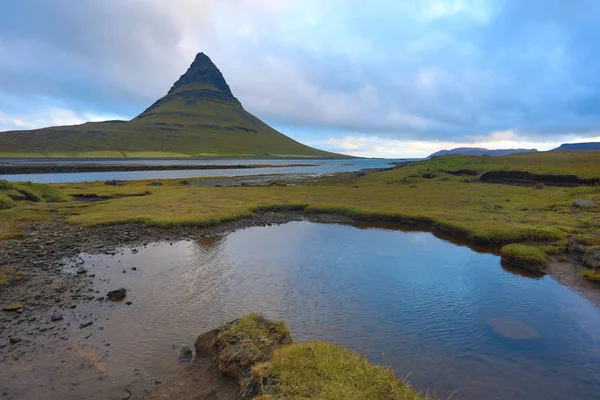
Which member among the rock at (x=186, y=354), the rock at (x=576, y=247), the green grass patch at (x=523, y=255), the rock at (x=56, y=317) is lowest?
the rock at (x=186, y=354)

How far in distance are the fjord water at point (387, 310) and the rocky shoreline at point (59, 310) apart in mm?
923

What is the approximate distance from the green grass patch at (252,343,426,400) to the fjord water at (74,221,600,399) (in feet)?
9.93

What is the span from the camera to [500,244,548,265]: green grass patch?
24500 millimetres

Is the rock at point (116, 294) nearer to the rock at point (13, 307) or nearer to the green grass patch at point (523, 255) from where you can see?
the rock at point (13, 307)

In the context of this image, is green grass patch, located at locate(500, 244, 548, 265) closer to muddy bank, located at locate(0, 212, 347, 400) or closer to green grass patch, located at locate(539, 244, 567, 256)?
green grass patch, located at locate(539, 244, 567, 256)

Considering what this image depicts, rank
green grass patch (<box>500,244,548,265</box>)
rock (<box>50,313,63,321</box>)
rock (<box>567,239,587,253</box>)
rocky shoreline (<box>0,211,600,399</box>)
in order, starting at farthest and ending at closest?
rock (<box>567,239,587,253</box>) < green grass patch (<box>500,244,548,265</box>) < rock (<box>50,313,63,321</box>) < rocky shoreline (<box>0,211,600,399</box>)

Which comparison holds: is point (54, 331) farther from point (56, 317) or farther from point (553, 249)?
point (553, 249)

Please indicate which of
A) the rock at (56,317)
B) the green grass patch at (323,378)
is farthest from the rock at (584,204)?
the rock at (56,317)

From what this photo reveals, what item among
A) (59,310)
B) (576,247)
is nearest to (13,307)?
(59,310)

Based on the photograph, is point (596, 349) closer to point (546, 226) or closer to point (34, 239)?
point (546, 226)

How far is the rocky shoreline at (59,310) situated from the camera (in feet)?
37.4

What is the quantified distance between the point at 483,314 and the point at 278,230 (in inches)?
911

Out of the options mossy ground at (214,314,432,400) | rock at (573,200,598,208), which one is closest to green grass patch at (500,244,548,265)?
mossy ground at (214,314,432,400)

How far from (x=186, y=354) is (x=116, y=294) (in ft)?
26.3
